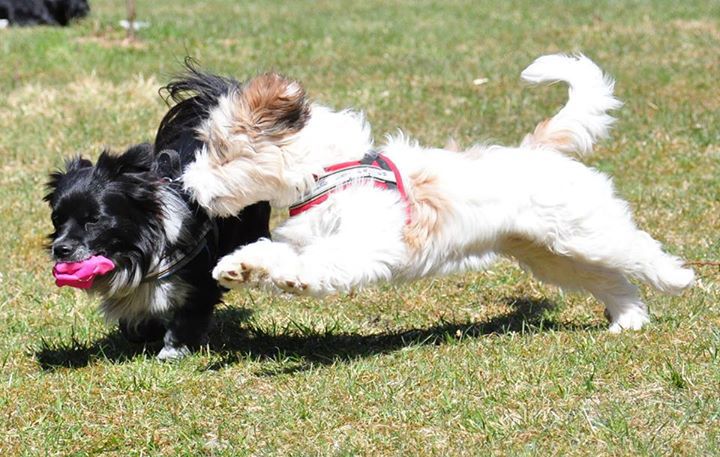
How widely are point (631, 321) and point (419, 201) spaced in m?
1.25

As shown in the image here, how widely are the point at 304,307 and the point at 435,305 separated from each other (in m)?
0.68

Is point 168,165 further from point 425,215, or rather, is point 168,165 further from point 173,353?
point 425,215

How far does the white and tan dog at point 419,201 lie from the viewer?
4.18 metres

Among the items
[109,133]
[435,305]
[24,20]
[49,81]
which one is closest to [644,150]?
[435,305]

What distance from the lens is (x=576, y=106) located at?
4.82m

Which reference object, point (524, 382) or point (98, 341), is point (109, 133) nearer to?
point (98, 341)

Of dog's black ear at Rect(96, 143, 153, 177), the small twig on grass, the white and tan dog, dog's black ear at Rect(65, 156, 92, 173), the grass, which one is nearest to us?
the grass

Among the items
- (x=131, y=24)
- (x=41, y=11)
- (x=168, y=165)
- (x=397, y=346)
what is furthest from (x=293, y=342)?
(x=41, y=11)

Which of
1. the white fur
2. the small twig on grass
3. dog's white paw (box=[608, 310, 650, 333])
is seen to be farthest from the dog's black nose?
the small twig on grass

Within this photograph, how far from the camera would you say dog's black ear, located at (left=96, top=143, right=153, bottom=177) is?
14.5 ft

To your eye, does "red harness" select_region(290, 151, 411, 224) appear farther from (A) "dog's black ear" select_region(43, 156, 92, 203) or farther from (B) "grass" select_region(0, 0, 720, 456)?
(A) "dog's black ear" select_region(43, 156, 92, 203)

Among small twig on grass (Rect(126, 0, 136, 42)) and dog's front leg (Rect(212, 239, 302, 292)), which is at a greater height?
dog's front leg (Rect(212, 239, 302, 292))

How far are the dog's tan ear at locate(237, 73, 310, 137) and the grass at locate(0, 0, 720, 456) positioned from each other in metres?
1.06

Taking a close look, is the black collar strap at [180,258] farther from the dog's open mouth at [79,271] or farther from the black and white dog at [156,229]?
the dog's open mouth at [79,271]
